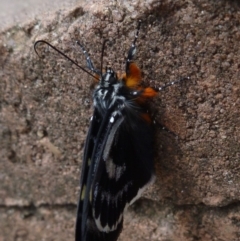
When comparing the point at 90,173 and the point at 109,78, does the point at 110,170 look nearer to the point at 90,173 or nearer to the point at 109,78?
the point at 90,173

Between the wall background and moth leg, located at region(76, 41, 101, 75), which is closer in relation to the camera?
the wall background

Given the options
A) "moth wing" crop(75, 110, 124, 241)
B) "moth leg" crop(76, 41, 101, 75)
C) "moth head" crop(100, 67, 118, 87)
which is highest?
"moth leg" crop(76, 41, 101, 75)

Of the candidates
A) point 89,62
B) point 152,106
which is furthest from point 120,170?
point 89,62

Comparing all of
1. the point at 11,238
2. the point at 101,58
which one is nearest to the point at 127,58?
the point at 101,58

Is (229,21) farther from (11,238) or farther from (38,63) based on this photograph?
(11,238)

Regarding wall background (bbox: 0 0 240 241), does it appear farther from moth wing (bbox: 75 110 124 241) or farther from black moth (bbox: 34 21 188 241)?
moth wing (bbox: 75 110 124 241)

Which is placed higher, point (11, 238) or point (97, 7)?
point (97, 7)

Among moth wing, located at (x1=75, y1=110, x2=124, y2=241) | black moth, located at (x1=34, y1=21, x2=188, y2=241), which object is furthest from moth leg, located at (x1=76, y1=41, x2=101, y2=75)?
moth wing, located at (x1=75, y1=110, x2=124, y2=241)

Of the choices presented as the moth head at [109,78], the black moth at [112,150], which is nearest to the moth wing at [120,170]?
the black moth at [112,150]

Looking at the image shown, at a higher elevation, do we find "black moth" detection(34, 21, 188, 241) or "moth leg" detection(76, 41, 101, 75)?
"moth leg" detection(76, 41, 101, 75)
